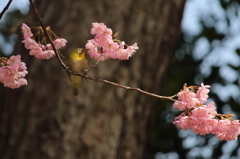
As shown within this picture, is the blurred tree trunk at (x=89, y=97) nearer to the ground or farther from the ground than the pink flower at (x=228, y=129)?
farther from the ground

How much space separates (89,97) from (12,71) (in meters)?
1.41

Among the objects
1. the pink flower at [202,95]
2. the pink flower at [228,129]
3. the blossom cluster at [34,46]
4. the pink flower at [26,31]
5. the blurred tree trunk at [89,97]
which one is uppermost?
the blurred tree trunk at [89,97]

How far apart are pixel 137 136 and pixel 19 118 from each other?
2.83ft

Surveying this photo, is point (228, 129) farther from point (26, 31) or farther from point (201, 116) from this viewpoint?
point (26, 31)

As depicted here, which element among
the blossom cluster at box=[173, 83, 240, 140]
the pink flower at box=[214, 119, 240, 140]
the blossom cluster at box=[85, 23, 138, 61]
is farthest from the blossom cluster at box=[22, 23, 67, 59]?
the pink flower at box=[214, 119, 240, 140]

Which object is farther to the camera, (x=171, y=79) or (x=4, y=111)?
(x=171, y=79)

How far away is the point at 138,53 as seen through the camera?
278cm

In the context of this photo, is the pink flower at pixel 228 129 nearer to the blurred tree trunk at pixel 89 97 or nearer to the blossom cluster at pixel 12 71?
the blossom cluster at pixel 12 71

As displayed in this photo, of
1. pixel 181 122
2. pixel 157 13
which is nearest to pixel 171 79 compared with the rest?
pixel 157 13

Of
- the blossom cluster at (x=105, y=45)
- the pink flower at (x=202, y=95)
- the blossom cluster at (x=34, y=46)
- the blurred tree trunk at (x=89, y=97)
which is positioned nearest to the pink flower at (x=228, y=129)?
the pink flower at (x=202, y=95)

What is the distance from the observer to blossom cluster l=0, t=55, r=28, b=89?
113 cm

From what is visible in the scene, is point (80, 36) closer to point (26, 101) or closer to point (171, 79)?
point (26, 101)

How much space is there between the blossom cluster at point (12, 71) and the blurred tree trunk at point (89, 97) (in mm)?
1255

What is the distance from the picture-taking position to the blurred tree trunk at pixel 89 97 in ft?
8.05
